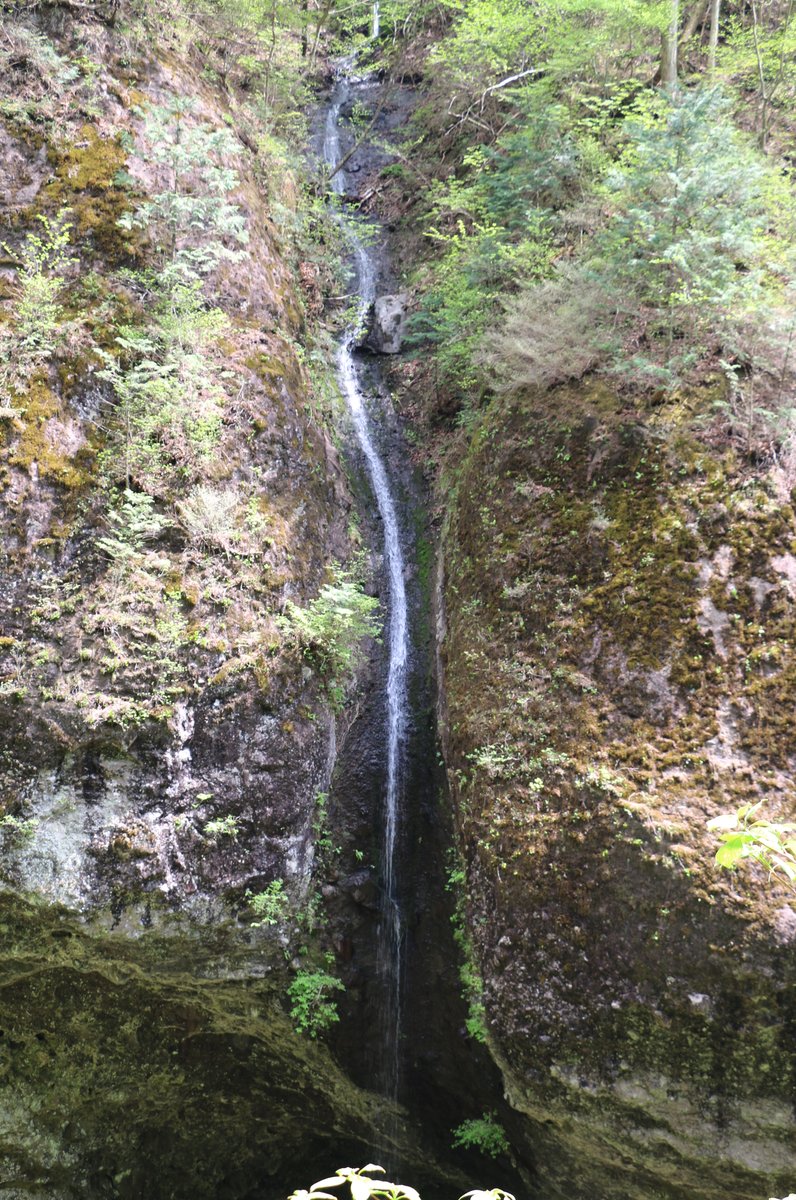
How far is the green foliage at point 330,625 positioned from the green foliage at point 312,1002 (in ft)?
9.74

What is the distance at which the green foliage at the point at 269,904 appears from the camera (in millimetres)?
6398

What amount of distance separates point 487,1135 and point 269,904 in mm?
3411

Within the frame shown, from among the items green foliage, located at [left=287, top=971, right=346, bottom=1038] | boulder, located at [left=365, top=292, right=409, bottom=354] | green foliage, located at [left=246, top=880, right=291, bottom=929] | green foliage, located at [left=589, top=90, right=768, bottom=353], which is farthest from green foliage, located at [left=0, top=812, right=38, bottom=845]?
boulder, located at [left=365, top=292, right=409, bottom=354]

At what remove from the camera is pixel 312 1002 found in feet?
23.3

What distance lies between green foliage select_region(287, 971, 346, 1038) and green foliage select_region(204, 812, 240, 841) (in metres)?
1.81

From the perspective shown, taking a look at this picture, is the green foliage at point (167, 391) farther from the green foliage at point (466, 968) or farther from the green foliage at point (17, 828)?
the green foliage at point (466, 968)

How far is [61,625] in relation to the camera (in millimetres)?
6258

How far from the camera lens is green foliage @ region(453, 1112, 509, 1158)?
23.5 feet

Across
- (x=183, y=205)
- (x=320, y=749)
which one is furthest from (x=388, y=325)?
(x=320, y=749)

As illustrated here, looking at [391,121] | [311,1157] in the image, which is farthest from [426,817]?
[391,121]

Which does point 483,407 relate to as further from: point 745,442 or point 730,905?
point 730,905

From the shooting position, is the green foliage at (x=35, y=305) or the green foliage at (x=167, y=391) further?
the green foliage at (x=167, y=391)

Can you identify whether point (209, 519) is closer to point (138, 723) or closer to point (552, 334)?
point (138, 723)

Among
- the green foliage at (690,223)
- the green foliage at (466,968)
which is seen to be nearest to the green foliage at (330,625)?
the green foliage at (466,968)
